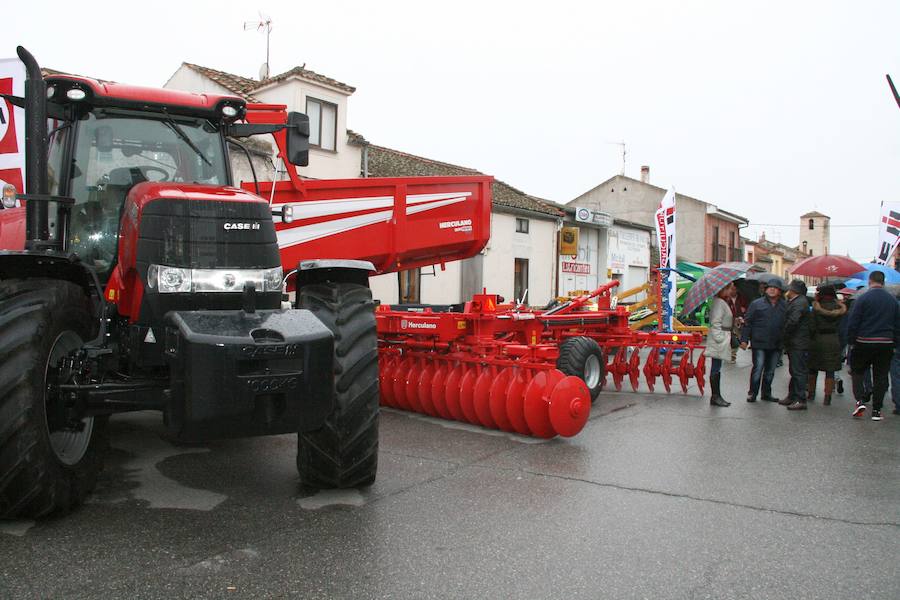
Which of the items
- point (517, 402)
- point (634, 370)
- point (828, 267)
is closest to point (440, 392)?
point (517, 402)

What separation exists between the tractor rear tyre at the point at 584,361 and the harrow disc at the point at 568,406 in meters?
1.84

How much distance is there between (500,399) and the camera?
6590mm

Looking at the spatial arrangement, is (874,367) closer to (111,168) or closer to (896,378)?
(896,378)

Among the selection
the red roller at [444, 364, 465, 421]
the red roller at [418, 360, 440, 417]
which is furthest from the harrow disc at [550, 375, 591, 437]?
the red roller at [418, 360, 440, 417]

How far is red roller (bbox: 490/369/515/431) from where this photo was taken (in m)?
6.59

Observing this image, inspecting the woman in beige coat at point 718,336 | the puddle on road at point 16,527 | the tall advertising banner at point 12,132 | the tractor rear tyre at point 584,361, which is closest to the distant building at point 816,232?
the woman in beige coat at point 718,336

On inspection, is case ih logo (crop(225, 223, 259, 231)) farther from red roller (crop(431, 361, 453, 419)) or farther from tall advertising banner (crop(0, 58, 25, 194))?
tall advertising banner (crop(0, 58, 25, 194))

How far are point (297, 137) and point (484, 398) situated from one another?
9.89 ft

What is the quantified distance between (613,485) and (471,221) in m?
3.97

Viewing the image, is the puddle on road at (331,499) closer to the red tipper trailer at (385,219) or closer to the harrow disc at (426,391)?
the harrow disc at (426,391)

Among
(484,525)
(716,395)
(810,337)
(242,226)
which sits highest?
(242,226)

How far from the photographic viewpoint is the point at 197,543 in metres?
3.72

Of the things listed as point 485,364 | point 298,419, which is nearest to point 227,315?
point 298,419

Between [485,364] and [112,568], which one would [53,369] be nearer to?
[112,568]
